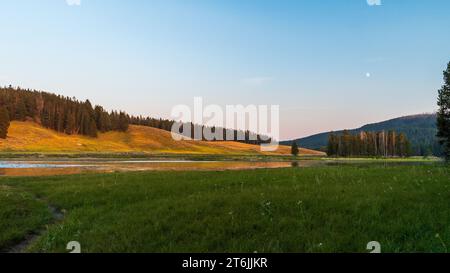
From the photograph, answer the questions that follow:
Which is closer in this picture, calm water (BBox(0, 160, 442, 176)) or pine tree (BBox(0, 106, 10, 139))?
calm water (BBox(0, 160, 442, 176))

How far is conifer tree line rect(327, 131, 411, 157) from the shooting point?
184m

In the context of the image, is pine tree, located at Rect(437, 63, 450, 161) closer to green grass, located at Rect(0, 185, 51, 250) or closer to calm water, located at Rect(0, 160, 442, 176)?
calm water, located at Rect(0, 160, 442, 176)

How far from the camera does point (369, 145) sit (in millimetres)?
189125

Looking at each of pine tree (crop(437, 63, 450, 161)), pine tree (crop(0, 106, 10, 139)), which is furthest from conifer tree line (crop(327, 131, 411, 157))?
pine tree (crop(0, 106, 10, 139))

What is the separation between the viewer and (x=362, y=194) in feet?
41.2

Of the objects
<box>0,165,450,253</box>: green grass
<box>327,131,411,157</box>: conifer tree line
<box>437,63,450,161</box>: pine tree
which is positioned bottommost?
<box>327,131,411,157</box>: conifer tree line

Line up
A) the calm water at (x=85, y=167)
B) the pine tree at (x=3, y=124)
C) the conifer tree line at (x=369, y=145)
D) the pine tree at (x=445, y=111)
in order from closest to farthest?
the calm water at (x=85, y=167) → the pine tree at (x=445, y=111) → the pine tree at (x=3, y=124) → the conifer tree line at (x=369, y=145)

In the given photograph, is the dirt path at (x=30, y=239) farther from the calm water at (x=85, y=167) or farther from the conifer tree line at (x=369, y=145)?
the conifer tree line at (x=369, y=145)

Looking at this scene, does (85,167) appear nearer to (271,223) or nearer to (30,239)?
(30,239)

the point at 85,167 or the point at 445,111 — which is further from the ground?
the point at 445,111

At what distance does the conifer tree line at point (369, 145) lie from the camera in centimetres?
18375

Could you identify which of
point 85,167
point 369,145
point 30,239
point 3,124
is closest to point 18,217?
point 30,239

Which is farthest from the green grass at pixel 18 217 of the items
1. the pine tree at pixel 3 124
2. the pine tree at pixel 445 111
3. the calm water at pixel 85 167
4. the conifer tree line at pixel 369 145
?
the conifer tree line at pixel 369 145
